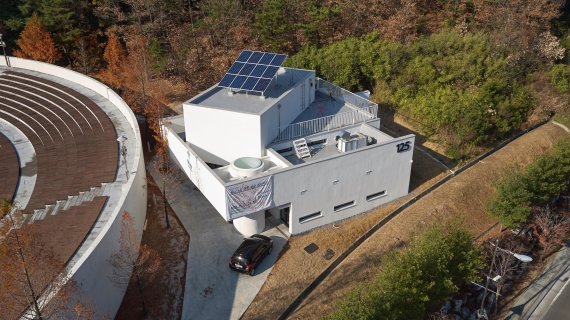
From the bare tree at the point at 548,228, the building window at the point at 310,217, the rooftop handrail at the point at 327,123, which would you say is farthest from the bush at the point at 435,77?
the building window at the point at 310,217

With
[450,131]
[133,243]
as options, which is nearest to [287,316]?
[133,243]

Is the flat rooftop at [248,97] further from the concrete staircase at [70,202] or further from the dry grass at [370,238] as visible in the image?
the dry grass at [370,238]

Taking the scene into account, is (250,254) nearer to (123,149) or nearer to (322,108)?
(123,149)

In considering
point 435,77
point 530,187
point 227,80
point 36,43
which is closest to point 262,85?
point 227,80

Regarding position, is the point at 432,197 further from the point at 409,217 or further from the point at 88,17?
the point at 88,17

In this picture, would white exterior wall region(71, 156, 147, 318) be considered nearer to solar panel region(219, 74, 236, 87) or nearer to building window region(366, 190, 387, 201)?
solar panel region(219, 74, 236, 87)

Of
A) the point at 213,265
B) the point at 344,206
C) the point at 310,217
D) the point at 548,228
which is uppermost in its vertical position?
the point at 344,206

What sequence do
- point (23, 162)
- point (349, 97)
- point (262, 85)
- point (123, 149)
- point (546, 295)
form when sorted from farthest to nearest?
point (349, 97) → point (23, 162) → point (123, 149) → point (262, 85) → point (546, 295)
